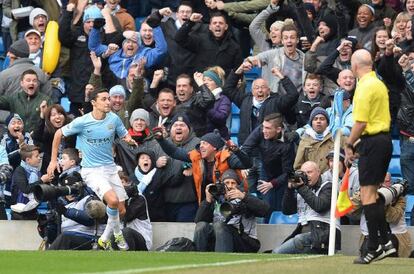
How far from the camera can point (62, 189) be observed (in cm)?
1736

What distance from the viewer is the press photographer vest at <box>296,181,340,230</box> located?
54.9 ft

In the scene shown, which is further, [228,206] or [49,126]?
[49,126]

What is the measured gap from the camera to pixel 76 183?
58.5 ft

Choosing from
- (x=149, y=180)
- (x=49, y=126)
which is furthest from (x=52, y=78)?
(x=149, y=180)

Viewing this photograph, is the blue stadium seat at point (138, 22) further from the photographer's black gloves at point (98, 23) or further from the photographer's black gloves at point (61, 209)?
the photographer's black gloves at point (61, 209)

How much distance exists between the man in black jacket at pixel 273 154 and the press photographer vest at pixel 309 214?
1266mm

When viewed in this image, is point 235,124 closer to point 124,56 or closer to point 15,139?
point 124,56

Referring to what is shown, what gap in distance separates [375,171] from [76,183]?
5106 millimetres

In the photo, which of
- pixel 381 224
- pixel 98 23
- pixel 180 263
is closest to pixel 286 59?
pixel 98 23

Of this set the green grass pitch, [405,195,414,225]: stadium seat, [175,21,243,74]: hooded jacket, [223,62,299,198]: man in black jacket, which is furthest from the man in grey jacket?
the green grass pitch

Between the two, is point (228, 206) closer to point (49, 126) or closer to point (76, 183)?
point (76, 183)

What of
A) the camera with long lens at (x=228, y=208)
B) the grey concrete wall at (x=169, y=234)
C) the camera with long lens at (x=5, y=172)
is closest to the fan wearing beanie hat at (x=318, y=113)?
the grey concrete wall at (x=169, y=234)

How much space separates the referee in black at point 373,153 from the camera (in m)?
13.9

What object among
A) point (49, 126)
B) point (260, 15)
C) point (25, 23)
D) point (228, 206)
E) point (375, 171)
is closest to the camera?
point (375, 171)
